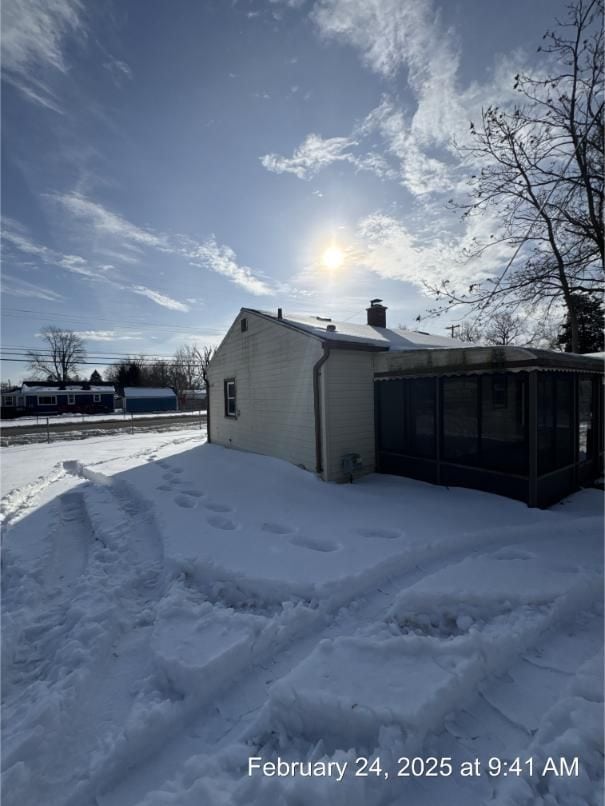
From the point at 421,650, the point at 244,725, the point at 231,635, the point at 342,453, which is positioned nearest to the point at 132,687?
the point at 231,635

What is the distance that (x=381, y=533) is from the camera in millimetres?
4801

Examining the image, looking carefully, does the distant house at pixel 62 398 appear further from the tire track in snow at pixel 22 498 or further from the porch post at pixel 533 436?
the porch post at pixel 533 436

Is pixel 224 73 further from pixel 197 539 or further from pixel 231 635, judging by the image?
pixel 231 635

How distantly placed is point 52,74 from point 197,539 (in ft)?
26.5

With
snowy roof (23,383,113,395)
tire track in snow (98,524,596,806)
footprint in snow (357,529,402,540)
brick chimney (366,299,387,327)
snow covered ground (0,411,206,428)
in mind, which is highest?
brick chimney (366,299,387,327)

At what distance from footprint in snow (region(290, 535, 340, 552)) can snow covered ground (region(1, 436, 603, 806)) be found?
0.09ft

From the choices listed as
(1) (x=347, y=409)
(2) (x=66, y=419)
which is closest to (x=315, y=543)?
(1) (x=347, y=409)

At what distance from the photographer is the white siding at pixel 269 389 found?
7.98 metres

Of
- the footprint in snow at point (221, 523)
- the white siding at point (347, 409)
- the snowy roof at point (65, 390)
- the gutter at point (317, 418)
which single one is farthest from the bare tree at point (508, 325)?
the snowy roof at point (65, 390)

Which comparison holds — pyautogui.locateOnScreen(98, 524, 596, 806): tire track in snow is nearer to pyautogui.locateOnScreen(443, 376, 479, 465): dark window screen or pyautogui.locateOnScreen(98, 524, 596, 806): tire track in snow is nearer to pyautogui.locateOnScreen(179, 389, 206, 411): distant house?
pyautogui.locateOnScreen(443, 376, 479, 465): dark window screen

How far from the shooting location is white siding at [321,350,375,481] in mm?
7363

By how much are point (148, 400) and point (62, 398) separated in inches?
341

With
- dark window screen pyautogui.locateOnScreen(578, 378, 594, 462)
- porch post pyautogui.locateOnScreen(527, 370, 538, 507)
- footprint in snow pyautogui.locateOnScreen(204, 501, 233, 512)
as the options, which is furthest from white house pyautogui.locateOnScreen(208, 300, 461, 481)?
dark window screen pyautogui.locateOnScreen(578, 378, 594, 462)

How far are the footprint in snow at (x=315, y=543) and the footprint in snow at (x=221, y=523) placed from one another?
1019 millimetres
